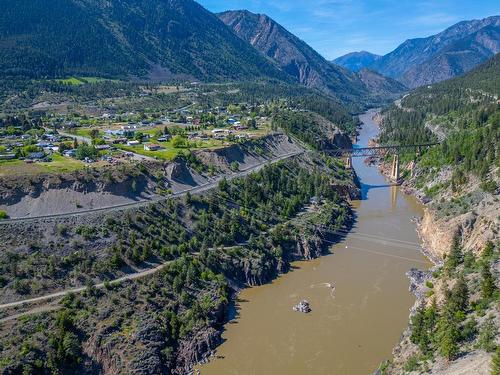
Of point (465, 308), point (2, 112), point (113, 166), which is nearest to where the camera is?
point (465, 308)

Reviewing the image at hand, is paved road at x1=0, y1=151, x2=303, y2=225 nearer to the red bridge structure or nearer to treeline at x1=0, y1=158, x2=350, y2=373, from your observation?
treeline at x1=0, y1=158, x2=350, y2=373

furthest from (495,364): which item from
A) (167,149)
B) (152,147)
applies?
(152,147)

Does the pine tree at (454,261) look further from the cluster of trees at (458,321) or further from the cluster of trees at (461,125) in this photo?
the cluster of trees at (461,125)

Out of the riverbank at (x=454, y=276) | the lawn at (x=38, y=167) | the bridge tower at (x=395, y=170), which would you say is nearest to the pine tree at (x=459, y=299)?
the riverbank at (x=454, y=276)

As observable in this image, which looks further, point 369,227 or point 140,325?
point 369,227

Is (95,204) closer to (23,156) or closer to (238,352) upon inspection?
(23,156)

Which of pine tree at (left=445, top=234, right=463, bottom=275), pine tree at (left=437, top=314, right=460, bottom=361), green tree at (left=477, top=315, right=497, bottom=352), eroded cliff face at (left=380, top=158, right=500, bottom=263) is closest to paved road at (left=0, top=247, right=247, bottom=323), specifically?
pine tree at (left=437, top=314, right=460, bottom=361)

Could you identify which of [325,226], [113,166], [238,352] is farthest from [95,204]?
[325,226]
